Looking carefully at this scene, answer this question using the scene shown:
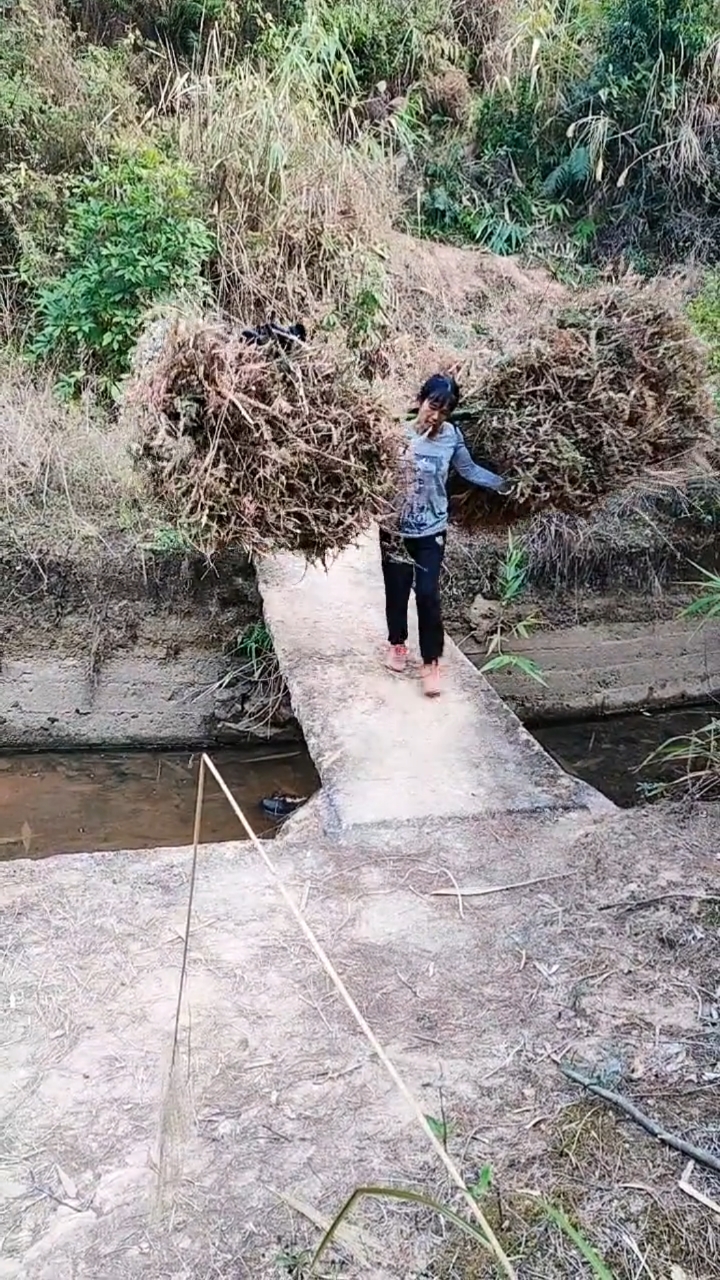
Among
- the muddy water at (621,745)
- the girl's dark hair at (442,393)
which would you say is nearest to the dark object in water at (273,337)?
the girl's dark hair at (442,393)

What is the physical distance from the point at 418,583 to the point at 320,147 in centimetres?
478

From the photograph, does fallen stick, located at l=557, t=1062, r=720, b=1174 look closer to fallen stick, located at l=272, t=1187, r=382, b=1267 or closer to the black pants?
fallen stick, located at l=272, t=1187, r=382, b=1267

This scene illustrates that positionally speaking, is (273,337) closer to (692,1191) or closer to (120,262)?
(692,1191)

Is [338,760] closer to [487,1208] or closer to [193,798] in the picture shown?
[193,798]

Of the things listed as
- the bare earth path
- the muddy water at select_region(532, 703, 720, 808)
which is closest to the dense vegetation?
the muddy water at select_region(532, 703, 720, 808)

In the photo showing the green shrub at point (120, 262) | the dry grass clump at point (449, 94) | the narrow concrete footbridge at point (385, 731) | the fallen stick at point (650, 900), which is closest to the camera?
the fallen stick at point (650, 900)

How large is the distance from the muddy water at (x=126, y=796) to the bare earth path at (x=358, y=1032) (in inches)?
54.3

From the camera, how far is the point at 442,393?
366cm

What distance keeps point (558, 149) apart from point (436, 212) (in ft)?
Result: 4.37

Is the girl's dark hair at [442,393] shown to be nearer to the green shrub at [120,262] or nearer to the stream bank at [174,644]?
the stream bank at [174,644]

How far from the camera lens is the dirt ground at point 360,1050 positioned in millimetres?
1743

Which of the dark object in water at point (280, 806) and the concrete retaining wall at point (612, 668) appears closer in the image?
the dark object in water at point (280, 806)

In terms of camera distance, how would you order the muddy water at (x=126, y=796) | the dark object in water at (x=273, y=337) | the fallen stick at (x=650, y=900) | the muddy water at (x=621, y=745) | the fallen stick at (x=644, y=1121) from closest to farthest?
the fallen stick at (x=644, y=1121)
the fallen stick at (x=650, y=900)
the dark object in water at (x=273, y=337)
the muddy water at (x=126, y=796)
the muddy water at (x=621, y=745)

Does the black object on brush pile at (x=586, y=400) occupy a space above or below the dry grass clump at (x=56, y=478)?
above
